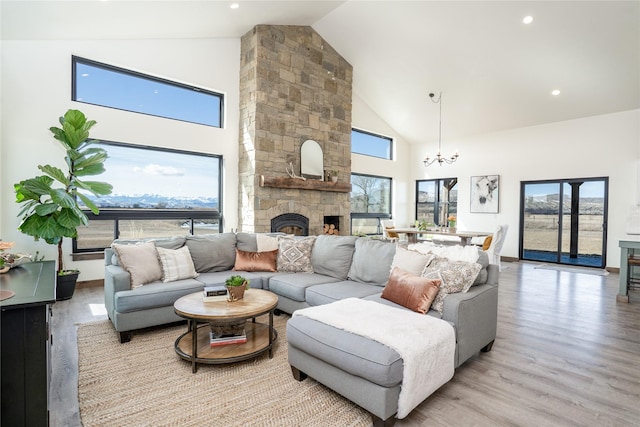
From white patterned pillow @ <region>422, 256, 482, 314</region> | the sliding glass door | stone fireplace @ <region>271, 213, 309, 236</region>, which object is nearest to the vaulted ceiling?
the sliding glass door

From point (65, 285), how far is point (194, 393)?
123 inches

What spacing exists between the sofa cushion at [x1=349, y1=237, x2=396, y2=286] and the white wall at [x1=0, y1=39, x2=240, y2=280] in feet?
10.9

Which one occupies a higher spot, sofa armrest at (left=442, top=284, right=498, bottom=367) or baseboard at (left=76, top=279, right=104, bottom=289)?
sofa armrest at (left=442, top=284, right=498, bottom=367)

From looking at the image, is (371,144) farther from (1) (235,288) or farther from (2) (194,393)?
(2) (194,393)

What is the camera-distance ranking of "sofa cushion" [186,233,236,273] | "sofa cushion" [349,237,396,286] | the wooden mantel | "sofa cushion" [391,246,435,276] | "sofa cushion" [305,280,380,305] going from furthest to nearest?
1. the wooden mantel
2. "sofa cushion" [186,233,236,273]
3. "sofa cushion" [349,237,396,286]
4. "sofa cushion" [305,280,380,305]
5. "sofa cushion" [391,246,435,276]

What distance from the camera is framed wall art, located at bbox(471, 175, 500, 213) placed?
8211 millimetres

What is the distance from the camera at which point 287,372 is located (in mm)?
2471

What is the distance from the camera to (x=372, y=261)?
11.4ft

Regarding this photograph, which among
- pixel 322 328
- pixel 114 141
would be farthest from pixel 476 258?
pixel 114 141

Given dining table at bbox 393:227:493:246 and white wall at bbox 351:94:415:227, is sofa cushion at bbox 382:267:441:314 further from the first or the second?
white wall at bbox 351:94:415:227

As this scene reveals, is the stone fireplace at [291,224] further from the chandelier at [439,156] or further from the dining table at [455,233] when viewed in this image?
the chandelier at [439,156]

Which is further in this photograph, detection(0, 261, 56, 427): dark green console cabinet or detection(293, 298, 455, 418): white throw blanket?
detection(293, 298, 455, 418): white throw blanket

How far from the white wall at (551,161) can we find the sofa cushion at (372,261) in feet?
19.3

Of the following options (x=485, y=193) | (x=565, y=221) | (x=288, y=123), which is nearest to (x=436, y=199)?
(x=485, y=193)
